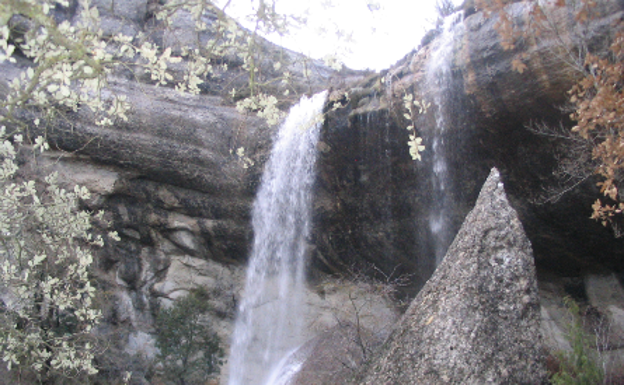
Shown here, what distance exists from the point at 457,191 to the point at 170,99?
8254 mm

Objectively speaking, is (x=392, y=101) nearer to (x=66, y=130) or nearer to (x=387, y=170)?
(x=387, y=170)

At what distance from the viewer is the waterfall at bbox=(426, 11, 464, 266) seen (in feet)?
30.3

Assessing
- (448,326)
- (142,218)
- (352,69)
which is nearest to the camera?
(448,326)

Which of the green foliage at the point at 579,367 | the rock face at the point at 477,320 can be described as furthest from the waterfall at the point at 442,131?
the rock face at the point at 477,320

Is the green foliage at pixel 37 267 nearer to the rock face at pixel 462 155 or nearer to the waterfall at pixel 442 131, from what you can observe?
the rock face at pixel 462 155

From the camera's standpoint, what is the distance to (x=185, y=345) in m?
9.25

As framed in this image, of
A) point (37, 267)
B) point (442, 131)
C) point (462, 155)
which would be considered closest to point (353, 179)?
point (442, 131)

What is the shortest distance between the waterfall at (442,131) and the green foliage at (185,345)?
18.8ft

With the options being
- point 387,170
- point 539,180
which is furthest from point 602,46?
point 387,170

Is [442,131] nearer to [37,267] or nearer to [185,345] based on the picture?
[185,345]

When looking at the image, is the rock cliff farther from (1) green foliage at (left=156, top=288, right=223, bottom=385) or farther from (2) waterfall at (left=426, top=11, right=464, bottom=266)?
(1) green foliage at (left=156, top=288, right=223, bottom=385)

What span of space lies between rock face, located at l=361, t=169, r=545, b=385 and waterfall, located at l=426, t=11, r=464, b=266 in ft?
14.0

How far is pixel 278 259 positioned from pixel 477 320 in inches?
327

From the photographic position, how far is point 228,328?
12164 mm
